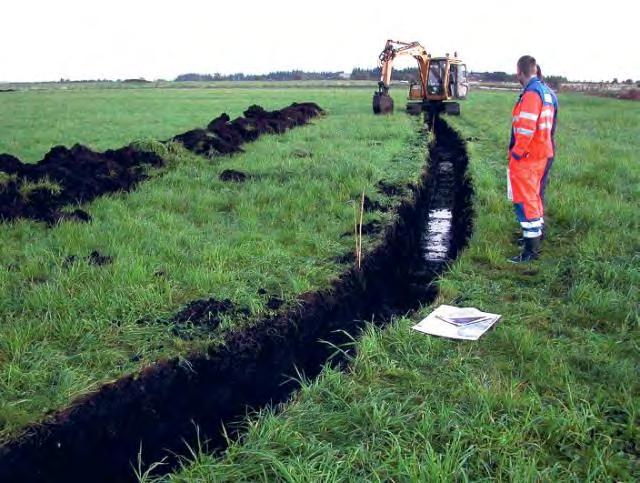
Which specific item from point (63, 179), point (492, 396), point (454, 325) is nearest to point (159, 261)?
point (454, 325)

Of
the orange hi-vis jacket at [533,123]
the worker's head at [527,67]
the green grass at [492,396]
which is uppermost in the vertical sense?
the worker's head at [527,67]

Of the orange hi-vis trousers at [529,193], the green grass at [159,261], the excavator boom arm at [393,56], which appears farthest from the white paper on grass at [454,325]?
the excavator boom arm at [393,56]

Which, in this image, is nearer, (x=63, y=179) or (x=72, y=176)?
(x=63, y=179)

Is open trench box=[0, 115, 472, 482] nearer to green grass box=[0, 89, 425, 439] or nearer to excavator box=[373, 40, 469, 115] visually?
green grass box=[0, 89, 425, 439]

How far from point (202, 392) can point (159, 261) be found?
158 centimetres

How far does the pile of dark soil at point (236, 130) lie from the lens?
34.4 feet

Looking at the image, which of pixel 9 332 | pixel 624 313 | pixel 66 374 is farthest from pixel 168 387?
pixel 624 313

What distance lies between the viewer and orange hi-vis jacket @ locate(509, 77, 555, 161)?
5070 millimetres

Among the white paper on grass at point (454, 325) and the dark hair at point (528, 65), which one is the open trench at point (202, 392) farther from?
the dark hair at point (528, 65)

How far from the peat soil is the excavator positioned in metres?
9.86

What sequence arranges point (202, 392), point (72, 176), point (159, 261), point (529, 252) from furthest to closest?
point (72, 176) → point (529, 252) → point (159, 261) → point (202, 392)

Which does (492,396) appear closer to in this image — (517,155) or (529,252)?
(529,252)

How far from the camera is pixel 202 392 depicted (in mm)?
3740

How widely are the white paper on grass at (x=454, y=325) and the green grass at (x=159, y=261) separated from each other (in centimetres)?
109
